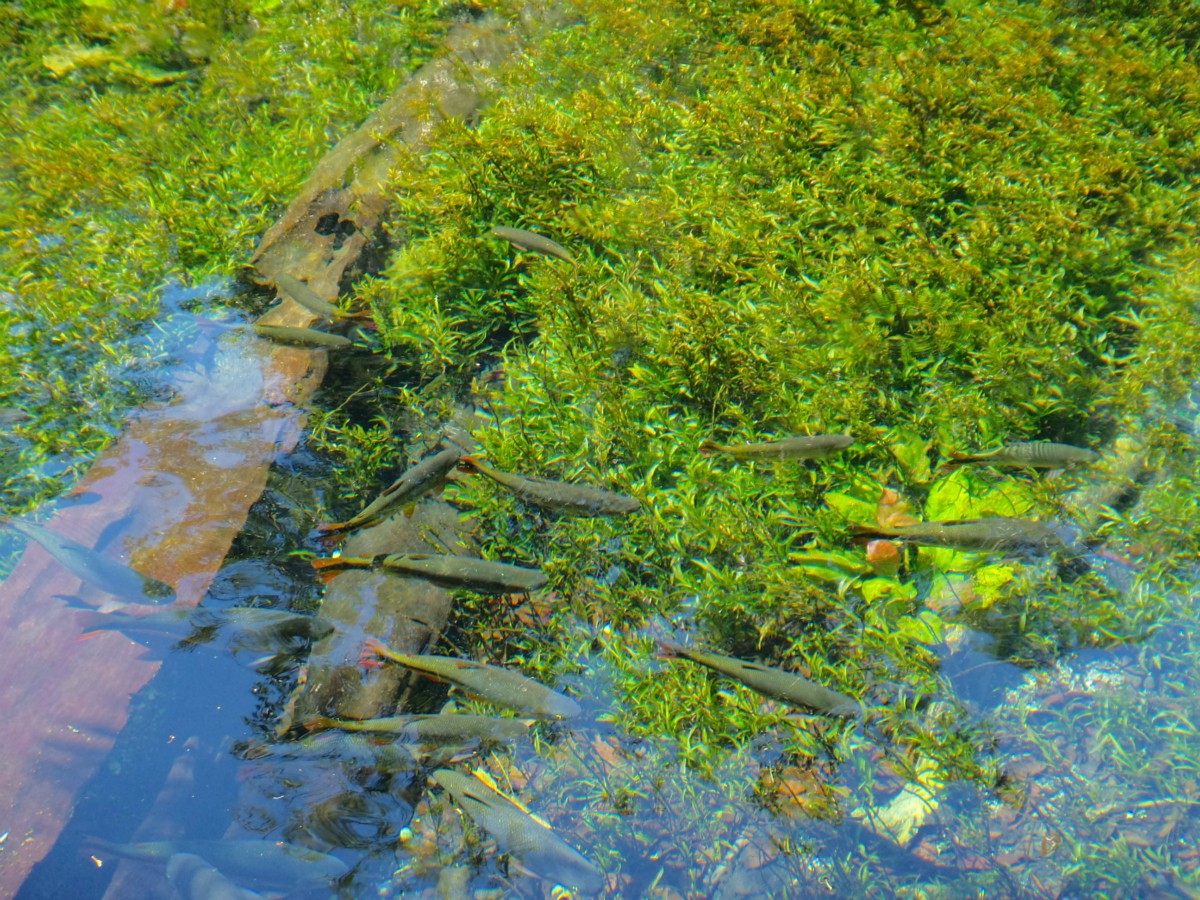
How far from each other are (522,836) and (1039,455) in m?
2.88

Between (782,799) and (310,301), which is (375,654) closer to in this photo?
(782,799)

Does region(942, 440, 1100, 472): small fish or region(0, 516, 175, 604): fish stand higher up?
region(0, 516, 175, 604): fish

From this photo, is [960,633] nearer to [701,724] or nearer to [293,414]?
[701,724]

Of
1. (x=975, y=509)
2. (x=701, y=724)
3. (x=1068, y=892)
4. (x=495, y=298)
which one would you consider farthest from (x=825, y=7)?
(x=1068, y=892)

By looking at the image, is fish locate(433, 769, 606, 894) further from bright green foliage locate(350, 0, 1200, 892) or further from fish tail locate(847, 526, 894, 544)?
fish tail locate(847, 526, 894, 544)

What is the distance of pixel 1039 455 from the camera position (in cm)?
382

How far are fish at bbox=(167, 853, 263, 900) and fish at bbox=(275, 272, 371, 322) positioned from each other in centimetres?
303

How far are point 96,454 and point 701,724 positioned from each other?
3771 millimetres

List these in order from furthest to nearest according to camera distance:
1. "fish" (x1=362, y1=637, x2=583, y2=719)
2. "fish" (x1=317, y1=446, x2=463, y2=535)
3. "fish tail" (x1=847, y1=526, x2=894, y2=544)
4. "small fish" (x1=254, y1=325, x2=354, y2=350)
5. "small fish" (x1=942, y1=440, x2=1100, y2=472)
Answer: "small fish" (x1=254, y1=325, x2=354, y2=350) < "fish" (x1=317, y1=446, x2=463, y2=535) < "small fish" (x1=942, y1=440, x2=1100, y2=472) < "fish tail" (x1=847, y1=526, x2=894, y2=544) < "fish" (x1=362, y1=637, x2=583, y2=719)

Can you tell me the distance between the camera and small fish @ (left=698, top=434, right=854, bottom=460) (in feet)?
12.8

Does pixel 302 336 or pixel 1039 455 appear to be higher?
pixel 302 336

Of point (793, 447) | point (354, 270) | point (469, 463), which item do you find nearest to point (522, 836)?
point (469, 463)

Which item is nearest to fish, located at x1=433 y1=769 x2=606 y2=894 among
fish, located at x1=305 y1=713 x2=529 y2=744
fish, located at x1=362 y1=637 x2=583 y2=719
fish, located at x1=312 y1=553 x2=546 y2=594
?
fish, located at x1=305 y1=713 x2=529 y2=744

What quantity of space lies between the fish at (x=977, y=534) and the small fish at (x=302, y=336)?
319 cm
